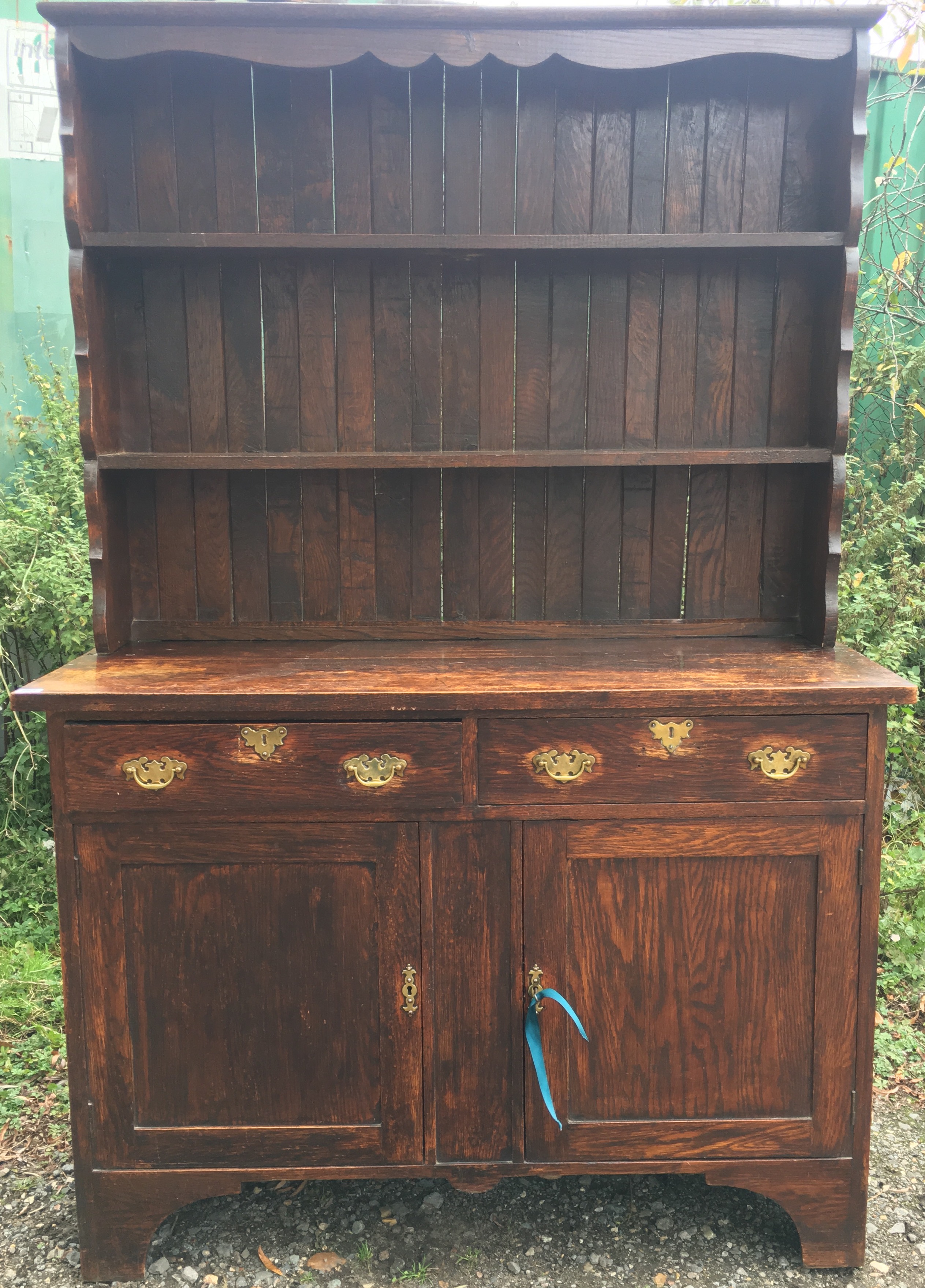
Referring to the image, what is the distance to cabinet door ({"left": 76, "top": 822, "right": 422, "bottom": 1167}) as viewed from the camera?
1794 millimetres

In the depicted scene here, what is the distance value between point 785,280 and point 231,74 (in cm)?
127

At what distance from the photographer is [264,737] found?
176 cm

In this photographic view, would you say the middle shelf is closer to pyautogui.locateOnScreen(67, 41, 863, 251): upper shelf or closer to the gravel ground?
pyautogui.locateOnScreen(67, 41, 863, 251): upper shelf

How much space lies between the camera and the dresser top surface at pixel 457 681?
5.68 ft

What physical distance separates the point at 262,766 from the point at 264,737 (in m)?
0.05

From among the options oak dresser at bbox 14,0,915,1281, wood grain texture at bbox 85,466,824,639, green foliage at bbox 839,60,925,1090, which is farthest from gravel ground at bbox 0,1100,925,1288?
wood grain texture at bbox 85,466,824,639

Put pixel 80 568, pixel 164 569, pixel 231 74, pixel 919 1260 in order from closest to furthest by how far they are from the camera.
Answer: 1. pixel 919 1260
2. pixel 231 74
3. pixel 164 569
4. pixel 80 568

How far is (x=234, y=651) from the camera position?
212 centimetres

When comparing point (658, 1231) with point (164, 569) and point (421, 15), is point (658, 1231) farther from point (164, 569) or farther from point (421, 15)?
point (421, 15)

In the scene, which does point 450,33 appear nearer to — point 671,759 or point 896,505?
point 671,759

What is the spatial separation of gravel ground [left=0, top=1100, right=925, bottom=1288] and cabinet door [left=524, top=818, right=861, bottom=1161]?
8.9 inches

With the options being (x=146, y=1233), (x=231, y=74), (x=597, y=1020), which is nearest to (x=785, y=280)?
(x=231, y=74)

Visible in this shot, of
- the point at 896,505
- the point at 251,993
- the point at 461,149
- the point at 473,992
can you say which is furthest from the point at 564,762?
the point at 896,505

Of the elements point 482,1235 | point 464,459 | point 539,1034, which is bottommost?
point 482,1235
